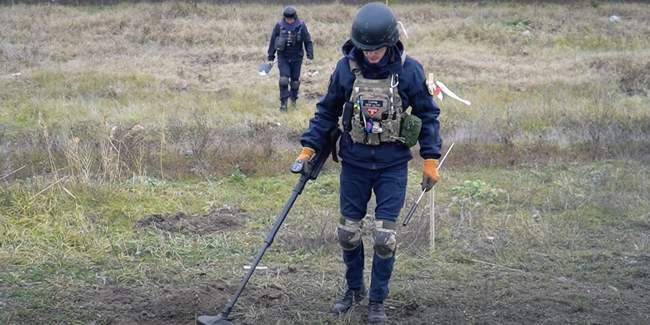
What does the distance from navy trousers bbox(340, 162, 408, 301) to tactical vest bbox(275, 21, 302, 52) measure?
30.4 ft

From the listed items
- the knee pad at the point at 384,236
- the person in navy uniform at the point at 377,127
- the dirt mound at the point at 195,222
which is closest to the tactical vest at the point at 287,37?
the dirt mound at the point at 195,222

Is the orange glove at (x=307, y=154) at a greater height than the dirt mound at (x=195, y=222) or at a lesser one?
greater

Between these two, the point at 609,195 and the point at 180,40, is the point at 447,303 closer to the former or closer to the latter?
the point at 609,195

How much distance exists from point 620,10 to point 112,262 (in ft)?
80.9

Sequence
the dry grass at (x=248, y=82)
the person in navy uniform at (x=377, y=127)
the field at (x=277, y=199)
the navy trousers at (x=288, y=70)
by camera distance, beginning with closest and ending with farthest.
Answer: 1. the person in navy uniform at (x=377, y=127)
2. the field at (x=277, y=199)
3. the dry grass at (x=248, y=82)
4. the navy trousers at (x=288, y=70)

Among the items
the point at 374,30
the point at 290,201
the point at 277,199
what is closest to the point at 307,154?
the point at 290,201

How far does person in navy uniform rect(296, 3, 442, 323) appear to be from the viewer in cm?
509

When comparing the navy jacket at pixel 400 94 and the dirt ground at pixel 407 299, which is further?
the dirt ground at pixel 407 299

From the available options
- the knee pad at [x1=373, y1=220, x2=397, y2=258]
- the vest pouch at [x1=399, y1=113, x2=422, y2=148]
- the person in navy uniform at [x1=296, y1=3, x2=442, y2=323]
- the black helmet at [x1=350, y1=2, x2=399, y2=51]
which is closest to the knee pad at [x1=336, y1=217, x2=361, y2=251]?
the person in navy uniform at [x1=296, y1=3, x2=442, y2=323]

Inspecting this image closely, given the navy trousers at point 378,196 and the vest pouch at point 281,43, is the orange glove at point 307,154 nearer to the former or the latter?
the navy trousers at point 378,196

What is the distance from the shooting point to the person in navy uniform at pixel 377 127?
16.7 ft

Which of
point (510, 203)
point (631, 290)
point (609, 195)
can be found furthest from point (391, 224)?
point (609, 195)

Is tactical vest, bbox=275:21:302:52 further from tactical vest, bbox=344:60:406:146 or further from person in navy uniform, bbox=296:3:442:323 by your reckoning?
tactical vest, bbox=344:60:406:146

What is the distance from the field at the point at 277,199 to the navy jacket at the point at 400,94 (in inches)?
42.4
